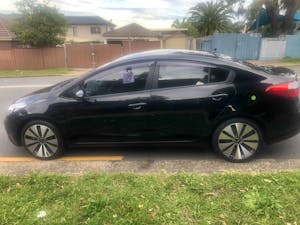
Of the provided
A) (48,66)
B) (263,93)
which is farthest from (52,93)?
(48,66)

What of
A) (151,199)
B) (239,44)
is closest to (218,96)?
(151,199)

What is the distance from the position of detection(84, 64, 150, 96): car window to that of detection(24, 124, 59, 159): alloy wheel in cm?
84

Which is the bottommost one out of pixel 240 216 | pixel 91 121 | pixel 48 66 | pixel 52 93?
pixel 48 66

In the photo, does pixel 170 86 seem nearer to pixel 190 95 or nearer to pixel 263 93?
pixel 190 95

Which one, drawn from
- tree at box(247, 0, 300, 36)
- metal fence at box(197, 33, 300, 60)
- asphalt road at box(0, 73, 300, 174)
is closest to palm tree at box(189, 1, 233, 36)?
tree at box(247, 0, 300, 36)

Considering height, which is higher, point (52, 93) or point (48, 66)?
point (52, 93)

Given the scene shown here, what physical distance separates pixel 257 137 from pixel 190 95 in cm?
109

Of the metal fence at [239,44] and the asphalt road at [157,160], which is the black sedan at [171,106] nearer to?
the asphalt road at [157,160]

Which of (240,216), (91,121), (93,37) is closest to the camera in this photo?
(240,216)

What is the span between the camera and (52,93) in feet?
15.8

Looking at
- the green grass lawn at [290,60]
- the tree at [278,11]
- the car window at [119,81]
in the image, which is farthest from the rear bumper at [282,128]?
the tree at [278,11]

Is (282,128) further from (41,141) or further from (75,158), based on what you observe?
(41,141)

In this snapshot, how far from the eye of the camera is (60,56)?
77.9ft

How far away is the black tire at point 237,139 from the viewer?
4438mm
